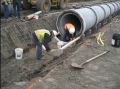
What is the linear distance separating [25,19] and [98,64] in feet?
19.8

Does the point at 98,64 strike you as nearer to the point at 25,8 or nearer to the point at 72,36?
the point at 72,36

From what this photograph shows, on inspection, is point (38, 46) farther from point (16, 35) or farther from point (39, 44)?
point (16, 35)

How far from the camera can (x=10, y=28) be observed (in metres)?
14.5

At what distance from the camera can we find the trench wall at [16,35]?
528 inches

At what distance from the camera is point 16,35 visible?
1455 cm

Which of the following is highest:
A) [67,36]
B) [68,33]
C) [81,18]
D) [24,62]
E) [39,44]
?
[81,18]

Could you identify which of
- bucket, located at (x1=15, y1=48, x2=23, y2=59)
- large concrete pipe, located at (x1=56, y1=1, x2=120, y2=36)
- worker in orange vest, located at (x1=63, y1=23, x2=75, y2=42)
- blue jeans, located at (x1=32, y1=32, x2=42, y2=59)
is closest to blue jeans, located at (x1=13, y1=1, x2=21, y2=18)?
large concrete pipe, located at (x1=56, y1=1, x2=120, y2=36)

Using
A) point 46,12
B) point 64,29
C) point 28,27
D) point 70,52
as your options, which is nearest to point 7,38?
point 28,27

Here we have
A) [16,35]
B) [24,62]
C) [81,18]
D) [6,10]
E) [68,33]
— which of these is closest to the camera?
[24,62]

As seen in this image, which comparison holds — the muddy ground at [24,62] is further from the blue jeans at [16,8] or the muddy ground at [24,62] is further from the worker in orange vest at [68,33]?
the blue jeans at [16,8]

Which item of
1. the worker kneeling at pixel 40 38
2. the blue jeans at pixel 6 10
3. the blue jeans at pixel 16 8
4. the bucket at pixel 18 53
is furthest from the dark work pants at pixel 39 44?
the blue jeans at pixel 16 8

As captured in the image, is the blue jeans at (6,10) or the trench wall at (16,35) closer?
the trench wall at (16,35)

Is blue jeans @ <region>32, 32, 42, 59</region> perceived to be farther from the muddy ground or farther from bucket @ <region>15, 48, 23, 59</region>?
bucket @ <region>15, 48, 23, 59</region>

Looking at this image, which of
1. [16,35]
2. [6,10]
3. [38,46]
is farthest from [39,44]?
[6,10]
